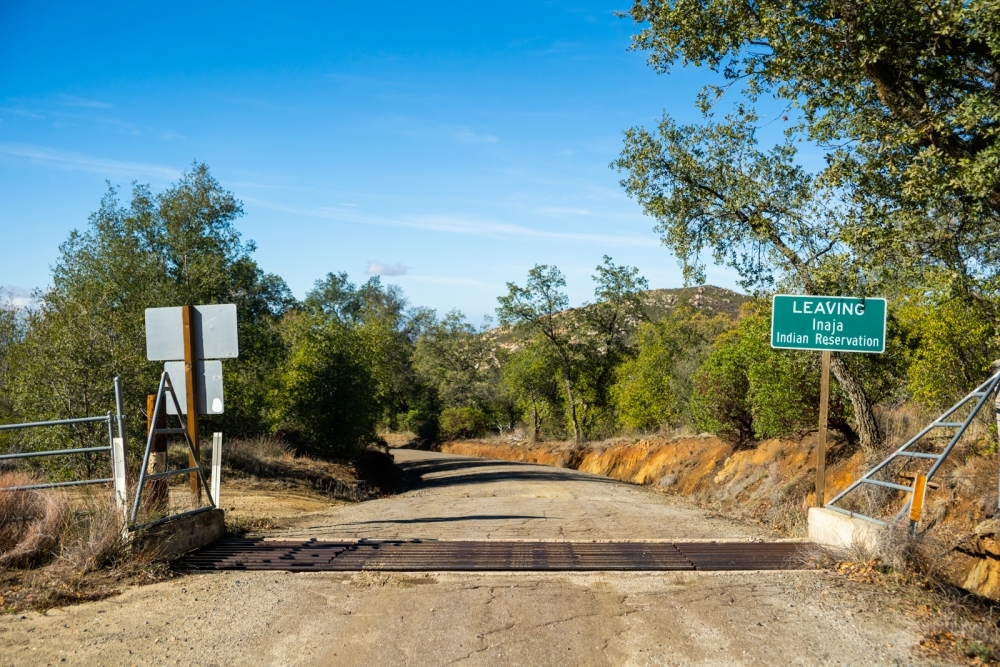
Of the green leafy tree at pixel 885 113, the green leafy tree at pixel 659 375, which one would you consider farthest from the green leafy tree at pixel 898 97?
the green leafy tree at pixel 659 375

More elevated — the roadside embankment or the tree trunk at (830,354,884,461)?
the tree trunk at (830,354,884,461)

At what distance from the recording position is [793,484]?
15.4 m

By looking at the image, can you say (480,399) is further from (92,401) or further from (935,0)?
(935,0)

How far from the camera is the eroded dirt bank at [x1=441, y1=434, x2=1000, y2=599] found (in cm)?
859

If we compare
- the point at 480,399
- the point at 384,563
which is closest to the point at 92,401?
the point at 384,563

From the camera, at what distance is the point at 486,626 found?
226 inches

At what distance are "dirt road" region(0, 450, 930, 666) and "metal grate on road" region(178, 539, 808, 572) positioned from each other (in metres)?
0.31

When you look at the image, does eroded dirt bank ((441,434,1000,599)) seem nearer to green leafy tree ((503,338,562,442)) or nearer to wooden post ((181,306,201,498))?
wooden post ((181,306,201,498))

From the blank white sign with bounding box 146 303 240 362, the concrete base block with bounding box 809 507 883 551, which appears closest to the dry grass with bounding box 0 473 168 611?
the blank white sign with bounding box 146 303 240 362

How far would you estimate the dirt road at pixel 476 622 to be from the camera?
521 cm

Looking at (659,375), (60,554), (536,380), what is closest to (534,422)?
(536,380)

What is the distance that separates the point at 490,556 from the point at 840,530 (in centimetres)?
362

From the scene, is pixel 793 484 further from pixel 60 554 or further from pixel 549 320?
pixel 549 320

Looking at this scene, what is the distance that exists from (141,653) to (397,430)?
235 ft
